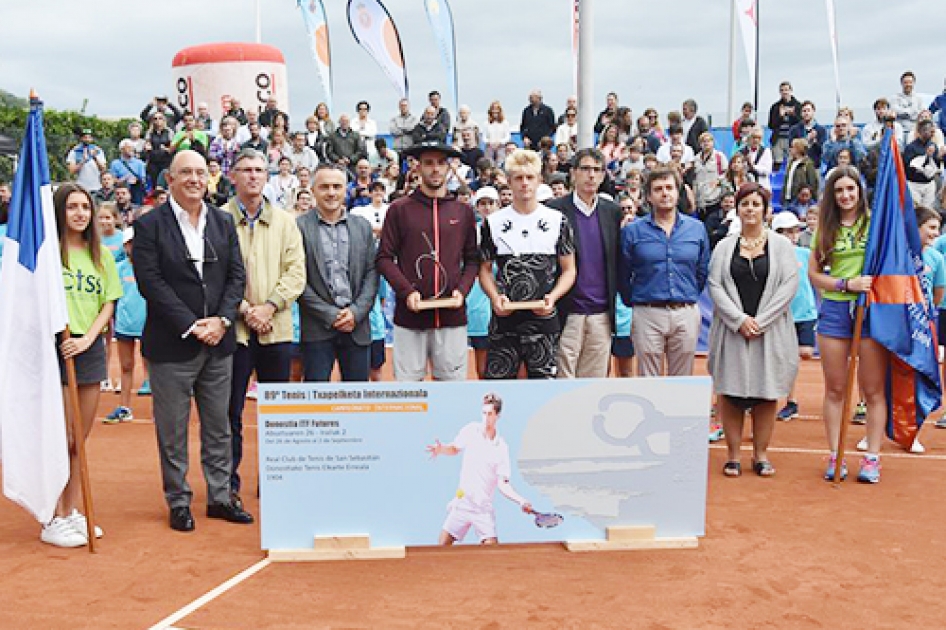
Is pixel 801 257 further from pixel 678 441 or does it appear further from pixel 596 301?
pixel 678 441

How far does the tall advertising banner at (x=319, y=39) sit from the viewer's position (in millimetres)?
21497

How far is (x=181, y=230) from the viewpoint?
18.8 ft

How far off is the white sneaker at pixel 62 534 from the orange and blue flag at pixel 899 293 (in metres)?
5.36

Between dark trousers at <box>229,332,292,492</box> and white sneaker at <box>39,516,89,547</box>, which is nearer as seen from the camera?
white sneaker at <box>39,516,89,547</box>

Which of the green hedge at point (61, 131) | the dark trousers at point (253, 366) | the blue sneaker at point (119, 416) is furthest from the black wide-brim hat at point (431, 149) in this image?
the green hedge at point (61, 131)

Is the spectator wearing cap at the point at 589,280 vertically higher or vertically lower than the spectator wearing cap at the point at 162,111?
lower

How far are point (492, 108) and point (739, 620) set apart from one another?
46.1ft

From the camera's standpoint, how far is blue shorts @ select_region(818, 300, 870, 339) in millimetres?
6914

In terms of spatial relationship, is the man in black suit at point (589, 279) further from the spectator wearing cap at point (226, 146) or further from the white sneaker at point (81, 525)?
the spectator wearing cap at point (226, 146)

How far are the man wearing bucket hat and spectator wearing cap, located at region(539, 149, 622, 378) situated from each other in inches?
31.4

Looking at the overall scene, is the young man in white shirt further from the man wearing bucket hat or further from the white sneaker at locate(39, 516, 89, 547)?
the white sneaker at locate(39, 516, 89, 547)

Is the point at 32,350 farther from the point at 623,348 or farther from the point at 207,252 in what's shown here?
the point at 623,348

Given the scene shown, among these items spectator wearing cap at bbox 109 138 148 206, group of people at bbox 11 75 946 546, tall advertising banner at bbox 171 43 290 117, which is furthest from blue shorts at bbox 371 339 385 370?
tall advertising banner at bbox 171 43 290 117

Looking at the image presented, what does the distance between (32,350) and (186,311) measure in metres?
0.88
